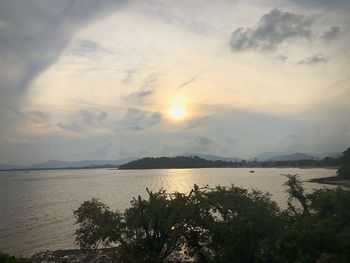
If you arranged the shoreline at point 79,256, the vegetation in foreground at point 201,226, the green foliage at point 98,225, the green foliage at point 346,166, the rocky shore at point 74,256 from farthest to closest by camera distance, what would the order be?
the green foliage at point 346,166 → the rocky shore at point 74,256 → the shoreline at point 79,256 → the green foliage at point 98,225 → the vegetation in foreground at point 201,226

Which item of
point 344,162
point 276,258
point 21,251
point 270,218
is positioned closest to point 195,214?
point 270,218

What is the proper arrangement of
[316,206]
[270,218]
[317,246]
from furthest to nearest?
[316,206] < [270,218] < [317,246]

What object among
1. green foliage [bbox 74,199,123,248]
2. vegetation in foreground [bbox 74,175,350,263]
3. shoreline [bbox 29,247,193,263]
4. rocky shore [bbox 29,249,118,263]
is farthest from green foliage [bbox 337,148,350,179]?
green foliage [bbox 74,199,123,248]

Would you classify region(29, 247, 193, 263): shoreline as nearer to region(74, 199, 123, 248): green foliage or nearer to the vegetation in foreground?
the vegetation in foreground

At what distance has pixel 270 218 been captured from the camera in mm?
34500

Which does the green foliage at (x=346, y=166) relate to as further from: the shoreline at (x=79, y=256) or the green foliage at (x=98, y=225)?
the green foliage at (x=98, y=225)

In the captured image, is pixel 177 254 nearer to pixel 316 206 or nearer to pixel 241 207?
pixel 241 207

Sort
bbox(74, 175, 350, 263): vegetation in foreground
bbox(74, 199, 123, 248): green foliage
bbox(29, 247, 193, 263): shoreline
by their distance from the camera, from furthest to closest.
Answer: bbox(29, 247, 193, 263): shoreline, bbox(74, 199, 123, 248): green foliage, bbox(74, 175, 350, 263): vegetation in foreground

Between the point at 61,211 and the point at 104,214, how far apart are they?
65.9m

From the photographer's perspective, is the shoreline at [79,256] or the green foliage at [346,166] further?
the green foliage at [346,166]

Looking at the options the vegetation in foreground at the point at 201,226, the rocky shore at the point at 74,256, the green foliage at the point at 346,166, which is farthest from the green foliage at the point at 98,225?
the green foliage at the point at 346,166

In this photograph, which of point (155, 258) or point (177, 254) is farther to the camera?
point (177, 254)

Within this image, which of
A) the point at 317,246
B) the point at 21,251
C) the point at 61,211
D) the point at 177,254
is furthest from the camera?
the point at 61,211

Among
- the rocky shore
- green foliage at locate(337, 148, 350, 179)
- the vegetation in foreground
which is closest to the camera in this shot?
the vegetation in foreground
